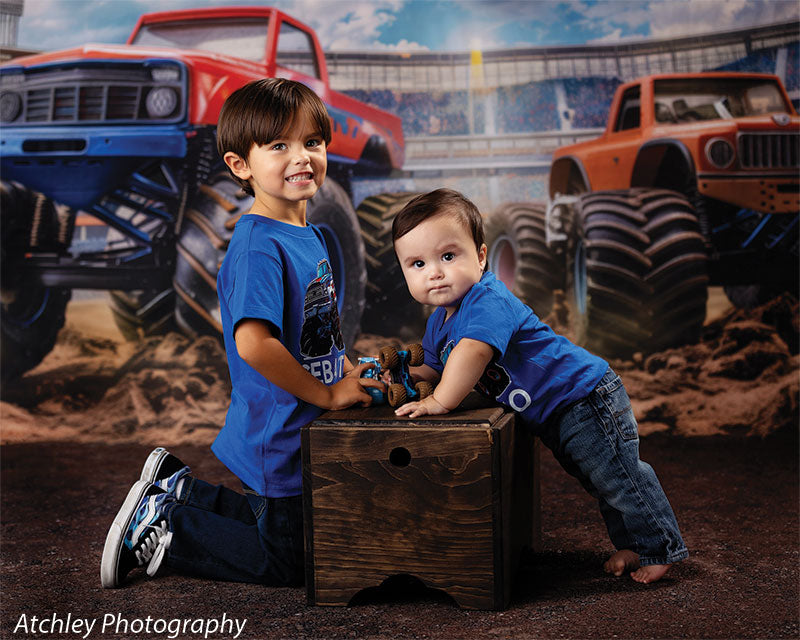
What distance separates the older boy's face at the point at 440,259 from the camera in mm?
1717

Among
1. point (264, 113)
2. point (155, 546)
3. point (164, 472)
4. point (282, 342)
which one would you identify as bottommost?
point (155, 546)

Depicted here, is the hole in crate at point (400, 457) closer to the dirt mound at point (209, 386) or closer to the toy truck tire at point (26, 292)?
the dirt mound at point (209, 386)

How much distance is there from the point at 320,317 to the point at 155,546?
65cm

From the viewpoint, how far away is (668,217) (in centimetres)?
357

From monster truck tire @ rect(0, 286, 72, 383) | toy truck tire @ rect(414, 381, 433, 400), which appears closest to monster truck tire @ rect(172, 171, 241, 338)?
monster truck tire @ rect(0, 286, 72, 383)

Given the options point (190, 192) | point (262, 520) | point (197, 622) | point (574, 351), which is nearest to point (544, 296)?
point (190, 192)

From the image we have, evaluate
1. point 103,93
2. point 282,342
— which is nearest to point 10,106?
point 103,93

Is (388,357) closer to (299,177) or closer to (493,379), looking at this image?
(493,379)

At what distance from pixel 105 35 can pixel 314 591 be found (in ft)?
11.1

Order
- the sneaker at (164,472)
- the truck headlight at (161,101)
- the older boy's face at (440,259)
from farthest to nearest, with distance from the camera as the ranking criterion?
1. the truck headlight at (161,101)
2. the sneaker at (164,472)
3. the older boy's face at (440,259)

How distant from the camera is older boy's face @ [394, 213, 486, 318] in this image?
1.72 metres

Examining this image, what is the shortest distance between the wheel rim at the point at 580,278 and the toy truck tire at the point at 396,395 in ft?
7.03

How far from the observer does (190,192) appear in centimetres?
353

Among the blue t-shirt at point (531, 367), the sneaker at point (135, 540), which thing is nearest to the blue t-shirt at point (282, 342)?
A: the sneaker at point (135, 540)
